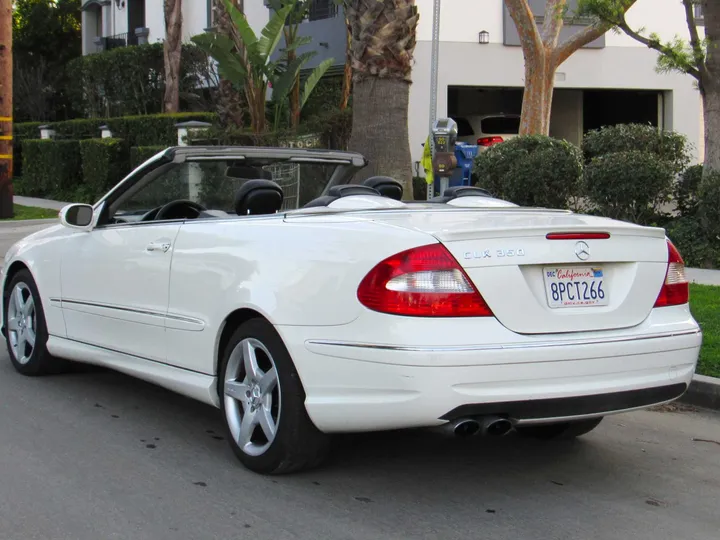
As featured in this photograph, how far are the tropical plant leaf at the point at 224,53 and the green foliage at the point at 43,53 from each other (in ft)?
60.7

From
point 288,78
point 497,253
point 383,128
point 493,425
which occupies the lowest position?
point 493,425

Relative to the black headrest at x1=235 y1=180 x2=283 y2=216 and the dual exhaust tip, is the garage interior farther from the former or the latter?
the dual exhaust tip

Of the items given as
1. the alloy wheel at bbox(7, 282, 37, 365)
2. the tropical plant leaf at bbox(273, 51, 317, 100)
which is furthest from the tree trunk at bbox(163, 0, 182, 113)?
the alloy wheel at bbox(7, 282, 37, 365)

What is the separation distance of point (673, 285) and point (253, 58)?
51.9 ft

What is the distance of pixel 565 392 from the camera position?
423 centimetres

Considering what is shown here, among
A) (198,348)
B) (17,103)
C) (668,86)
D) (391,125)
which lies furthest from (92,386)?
(17,103)

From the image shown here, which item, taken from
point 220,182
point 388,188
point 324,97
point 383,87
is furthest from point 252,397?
point 324,97

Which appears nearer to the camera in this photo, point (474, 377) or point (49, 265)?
point (474, 377)

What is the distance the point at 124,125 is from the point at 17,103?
13.7m

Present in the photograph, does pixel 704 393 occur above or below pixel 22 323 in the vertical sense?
below

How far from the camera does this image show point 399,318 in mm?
4145

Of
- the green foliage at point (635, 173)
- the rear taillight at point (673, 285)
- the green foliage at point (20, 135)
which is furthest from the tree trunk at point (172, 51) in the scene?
the rear taillight at point (673, 285)

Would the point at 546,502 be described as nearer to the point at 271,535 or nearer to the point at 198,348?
the point at 271,535

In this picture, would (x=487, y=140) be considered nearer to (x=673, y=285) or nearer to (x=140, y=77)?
(x=140, y=77)
